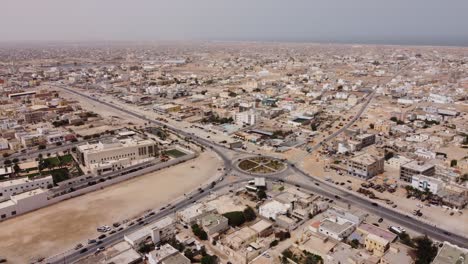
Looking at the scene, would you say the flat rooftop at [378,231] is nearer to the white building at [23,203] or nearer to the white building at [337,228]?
the white building at [337,228]

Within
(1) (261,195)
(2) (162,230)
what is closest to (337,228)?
(1) (261,195)

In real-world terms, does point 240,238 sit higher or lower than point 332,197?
higher

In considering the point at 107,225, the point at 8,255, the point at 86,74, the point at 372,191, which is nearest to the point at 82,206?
the point at 107,225

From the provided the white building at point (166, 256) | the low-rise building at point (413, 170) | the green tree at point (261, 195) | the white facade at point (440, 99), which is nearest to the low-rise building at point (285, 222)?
the green tree at point (261, 195)

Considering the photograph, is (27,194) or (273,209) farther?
(27,194)

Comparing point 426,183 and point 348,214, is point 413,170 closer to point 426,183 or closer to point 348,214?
point 426,183

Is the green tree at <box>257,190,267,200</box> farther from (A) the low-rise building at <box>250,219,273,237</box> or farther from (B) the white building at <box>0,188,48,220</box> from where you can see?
(B) the white building at <box>0,188,48,220</box>

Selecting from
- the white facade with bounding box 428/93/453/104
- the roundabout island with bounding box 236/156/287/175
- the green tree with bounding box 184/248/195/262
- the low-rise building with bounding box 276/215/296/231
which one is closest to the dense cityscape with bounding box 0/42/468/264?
the low-rise building with bounding box 276/215/296/231
